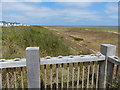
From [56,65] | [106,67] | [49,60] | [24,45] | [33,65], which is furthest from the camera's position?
[24,45]

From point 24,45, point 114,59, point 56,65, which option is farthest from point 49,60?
point 24,45

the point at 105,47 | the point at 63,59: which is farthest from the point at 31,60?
the point at 105,47

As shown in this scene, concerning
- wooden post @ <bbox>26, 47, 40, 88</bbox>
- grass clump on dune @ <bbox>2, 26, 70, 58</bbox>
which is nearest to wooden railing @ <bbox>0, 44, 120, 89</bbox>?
wooden post @ <bbox>26, 47, 40, 88</bbox>

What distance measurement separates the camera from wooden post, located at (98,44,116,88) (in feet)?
6.89

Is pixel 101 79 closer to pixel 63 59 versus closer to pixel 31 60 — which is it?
pixel 63 59

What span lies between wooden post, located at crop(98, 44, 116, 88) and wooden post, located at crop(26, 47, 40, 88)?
3.84 feet

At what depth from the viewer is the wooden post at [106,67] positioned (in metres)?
2.10

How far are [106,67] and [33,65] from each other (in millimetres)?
1288

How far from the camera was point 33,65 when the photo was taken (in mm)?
1781

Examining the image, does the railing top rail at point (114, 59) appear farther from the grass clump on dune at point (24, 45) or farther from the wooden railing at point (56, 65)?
the grass clump on dune at point (24, 45)

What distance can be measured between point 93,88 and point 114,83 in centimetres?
45

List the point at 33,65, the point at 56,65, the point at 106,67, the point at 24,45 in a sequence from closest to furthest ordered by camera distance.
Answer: the point at 33,65, the point at 56,65, the point at 106,67, the point at 24,45

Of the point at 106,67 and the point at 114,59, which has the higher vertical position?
the point at 114,59

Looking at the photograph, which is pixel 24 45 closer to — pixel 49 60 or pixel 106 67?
pixel 49 60
